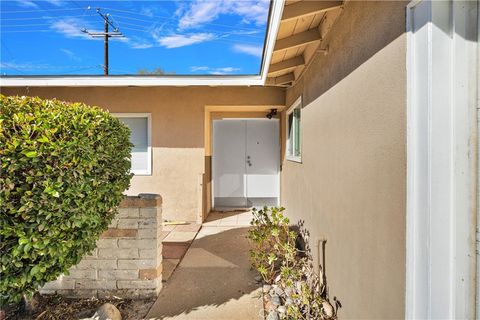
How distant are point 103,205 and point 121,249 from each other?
2.53 feet

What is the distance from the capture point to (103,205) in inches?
96.2

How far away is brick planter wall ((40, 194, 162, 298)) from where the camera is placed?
9.62 ft

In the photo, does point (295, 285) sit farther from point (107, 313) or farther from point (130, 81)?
point (130, 81)

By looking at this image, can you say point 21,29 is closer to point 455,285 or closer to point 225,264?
point 225,264

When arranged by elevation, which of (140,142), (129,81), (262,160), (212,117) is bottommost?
(262,160)

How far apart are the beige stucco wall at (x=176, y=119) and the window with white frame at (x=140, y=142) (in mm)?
139

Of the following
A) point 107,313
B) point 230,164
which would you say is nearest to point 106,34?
point 230,164

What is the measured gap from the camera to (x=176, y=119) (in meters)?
5.98

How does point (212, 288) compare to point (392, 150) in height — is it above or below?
below

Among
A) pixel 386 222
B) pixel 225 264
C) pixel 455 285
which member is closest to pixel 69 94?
pixel 225 264

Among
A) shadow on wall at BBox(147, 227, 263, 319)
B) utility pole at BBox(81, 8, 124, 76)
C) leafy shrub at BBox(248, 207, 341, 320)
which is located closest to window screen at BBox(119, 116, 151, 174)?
shadow on wall at BBox(147, 227, 263, 319)

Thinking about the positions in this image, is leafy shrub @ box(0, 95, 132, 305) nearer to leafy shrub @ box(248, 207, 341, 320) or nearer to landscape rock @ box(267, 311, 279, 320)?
landscape rock @ box(267, 311, 279, 320)

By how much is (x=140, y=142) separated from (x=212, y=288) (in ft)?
13.3

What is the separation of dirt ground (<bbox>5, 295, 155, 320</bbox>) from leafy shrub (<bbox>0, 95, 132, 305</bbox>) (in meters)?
0.84
